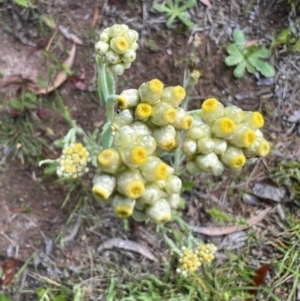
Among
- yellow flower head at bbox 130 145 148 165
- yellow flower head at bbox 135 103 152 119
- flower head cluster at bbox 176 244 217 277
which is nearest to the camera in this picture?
yellow flower head at bbox 130 145 148 165

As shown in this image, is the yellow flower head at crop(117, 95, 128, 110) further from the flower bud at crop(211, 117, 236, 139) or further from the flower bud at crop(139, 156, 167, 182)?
the flower bud at crop(211, 117, 236, 139)

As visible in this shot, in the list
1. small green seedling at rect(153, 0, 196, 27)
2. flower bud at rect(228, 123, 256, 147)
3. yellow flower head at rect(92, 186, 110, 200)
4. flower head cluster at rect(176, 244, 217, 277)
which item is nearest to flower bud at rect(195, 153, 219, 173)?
flower bud at rect(228, 123, 256, 147)

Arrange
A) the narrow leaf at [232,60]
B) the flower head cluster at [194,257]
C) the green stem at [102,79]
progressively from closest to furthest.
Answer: the green stem at [102,79] < the flower head cluster at [194,257] < the narrow leaf at [232,60]

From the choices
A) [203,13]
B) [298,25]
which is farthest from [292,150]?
[203,13]

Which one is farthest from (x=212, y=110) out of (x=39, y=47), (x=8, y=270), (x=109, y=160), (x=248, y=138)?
(x=8, y=270)

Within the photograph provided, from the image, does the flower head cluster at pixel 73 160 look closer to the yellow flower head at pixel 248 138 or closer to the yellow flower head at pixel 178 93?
the yellow flower head at pixel 178 93

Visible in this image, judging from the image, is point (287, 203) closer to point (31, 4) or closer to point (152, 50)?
point (152, 50)

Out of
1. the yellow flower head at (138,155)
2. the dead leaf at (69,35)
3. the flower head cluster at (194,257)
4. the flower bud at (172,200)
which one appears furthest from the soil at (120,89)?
the yellow flower head at (138,155)
